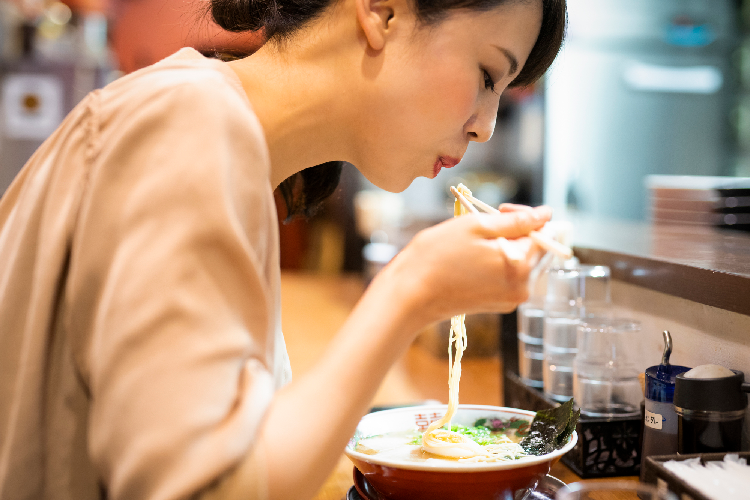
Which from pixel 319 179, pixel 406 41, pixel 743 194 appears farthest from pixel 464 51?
pixel 743 194

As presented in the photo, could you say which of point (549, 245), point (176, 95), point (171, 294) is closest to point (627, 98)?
point (549, 245)

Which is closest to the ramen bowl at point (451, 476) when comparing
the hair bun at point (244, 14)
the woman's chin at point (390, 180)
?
the woman's chin at point (390, 180)

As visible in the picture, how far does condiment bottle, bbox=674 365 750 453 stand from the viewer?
881 mm

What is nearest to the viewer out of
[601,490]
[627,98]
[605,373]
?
[601,490]

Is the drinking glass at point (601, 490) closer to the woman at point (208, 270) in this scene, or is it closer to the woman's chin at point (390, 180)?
the woman at point (208, 270)

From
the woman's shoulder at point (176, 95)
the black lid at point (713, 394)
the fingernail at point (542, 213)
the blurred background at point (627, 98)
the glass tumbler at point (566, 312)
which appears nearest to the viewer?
the woman's shoulder at point (176, 95)

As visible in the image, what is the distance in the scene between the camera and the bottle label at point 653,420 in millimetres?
974

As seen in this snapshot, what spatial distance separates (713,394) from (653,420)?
126mm

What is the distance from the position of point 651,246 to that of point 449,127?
827 millimetres

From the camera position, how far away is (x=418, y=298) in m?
0.71

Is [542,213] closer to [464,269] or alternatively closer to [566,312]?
[464,269]

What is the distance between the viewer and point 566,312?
139cm

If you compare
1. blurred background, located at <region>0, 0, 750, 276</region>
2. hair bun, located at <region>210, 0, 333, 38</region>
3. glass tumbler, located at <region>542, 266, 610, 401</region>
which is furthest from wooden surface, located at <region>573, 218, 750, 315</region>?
blurred background, located at <region>0, 0, 750, 276</region>

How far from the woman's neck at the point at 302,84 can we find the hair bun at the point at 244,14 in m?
0.06
